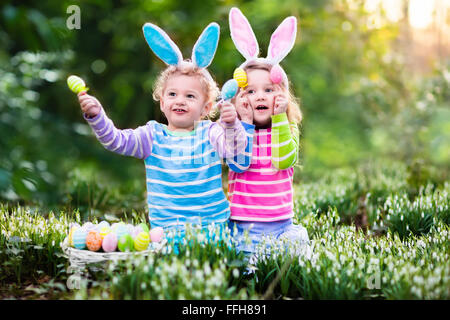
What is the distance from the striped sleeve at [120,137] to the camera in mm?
2863

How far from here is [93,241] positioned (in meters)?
2.64

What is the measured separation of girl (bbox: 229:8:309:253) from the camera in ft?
10.2

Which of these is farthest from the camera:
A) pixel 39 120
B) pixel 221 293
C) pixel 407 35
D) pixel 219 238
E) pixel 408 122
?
pixel 407 35

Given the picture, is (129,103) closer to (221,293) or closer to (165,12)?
(165,12)

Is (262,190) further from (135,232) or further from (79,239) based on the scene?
(79,239)

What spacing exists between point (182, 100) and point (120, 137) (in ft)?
1.45

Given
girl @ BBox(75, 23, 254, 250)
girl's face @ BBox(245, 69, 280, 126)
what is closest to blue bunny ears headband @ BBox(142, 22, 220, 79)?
girl @ BBox(75, 23, 254, 250)

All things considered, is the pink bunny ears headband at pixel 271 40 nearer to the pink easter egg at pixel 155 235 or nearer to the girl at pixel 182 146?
the girl at pixel 182 146

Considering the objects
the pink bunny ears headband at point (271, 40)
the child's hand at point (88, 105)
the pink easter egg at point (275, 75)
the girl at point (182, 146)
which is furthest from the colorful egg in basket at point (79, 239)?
the pink easter egg at point (275, 75)

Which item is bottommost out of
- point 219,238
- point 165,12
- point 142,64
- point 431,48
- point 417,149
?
point 219,238

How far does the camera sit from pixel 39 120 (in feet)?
18.0

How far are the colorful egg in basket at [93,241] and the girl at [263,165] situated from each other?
878mm

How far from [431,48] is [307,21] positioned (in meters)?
8.59

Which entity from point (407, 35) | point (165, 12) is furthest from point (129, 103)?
point (407, 35)
